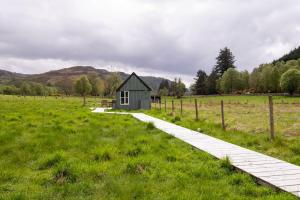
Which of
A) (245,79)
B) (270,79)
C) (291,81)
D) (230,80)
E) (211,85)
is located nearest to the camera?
(291,81)

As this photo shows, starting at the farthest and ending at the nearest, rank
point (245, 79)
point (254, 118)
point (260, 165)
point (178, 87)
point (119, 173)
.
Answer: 1. point (178, 87)
2. point (245, 79)
3. point (254, 118)
4. point (260, 165)
5. point (119, 173)

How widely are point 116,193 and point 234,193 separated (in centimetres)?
191

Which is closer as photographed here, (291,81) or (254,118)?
(254,118)

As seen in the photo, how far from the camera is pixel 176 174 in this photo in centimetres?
602

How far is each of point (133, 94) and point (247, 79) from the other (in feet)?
226

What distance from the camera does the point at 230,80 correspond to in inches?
3255

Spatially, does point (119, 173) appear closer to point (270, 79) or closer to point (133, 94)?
point (133, 94)

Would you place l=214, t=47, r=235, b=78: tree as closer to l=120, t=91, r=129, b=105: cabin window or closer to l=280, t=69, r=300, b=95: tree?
l=280, t=69, r=300, b=95: tree

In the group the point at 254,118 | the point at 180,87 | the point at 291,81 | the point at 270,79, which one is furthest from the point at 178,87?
the point at 254,118

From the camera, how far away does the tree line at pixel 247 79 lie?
61.8 meters

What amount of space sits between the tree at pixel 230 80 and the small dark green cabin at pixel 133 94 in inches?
2128

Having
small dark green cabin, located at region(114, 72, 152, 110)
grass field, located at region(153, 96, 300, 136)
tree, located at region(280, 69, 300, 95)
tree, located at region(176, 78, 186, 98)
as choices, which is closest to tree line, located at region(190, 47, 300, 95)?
tree, located at region(280, 69, 300, 95)

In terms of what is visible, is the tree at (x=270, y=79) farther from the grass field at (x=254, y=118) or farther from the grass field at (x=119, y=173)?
the grass field at (x=119, y=173)

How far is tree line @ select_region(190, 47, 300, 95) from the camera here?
6178 centimetres
